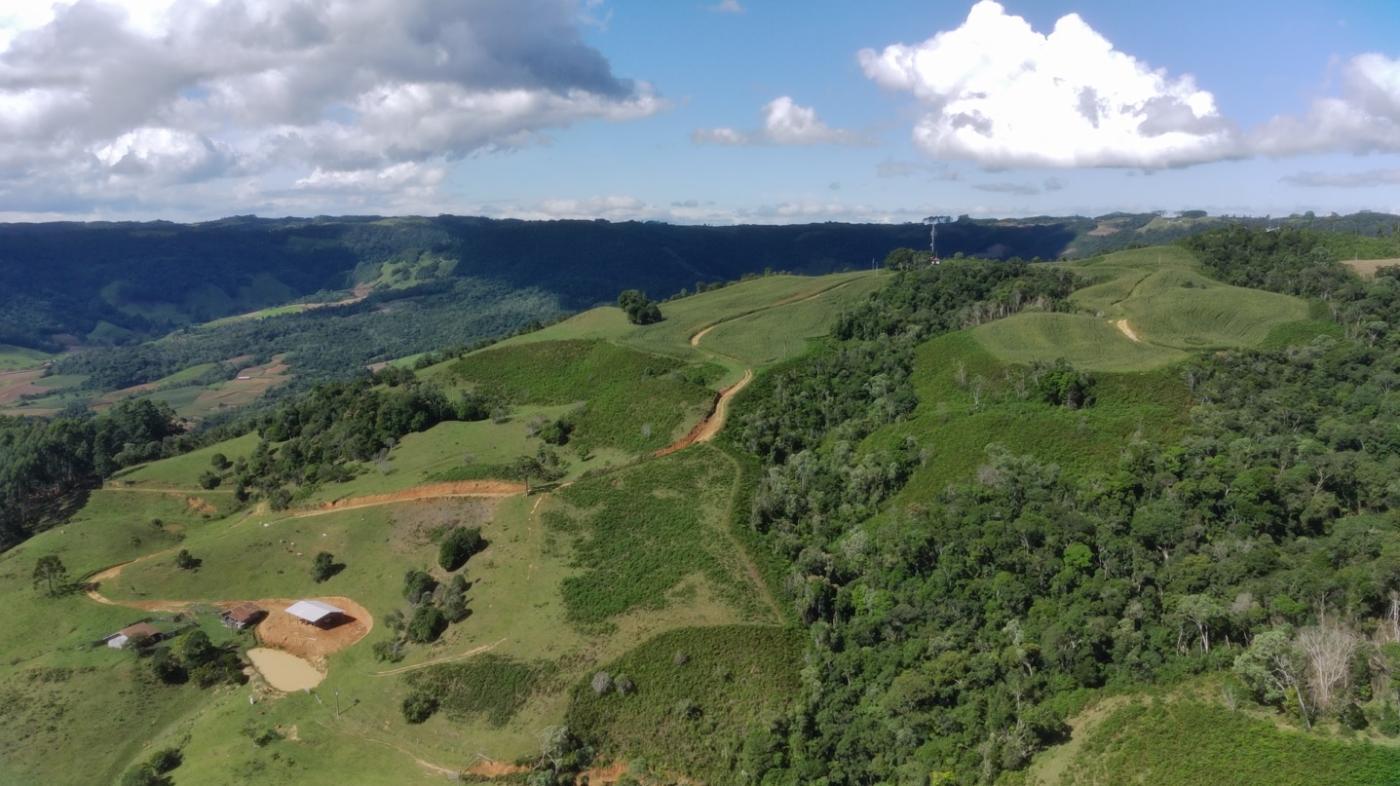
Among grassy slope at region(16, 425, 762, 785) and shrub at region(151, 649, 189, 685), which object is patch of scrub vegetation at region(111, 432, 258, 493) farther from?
shrub at region(151, 649, 189, 685)

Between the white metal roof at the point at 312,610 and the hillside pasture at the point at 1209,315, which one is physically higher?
the hillside pasture at the point at 1209,315

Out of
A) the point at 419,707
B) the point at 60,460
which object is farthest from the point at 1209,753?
the point at 60,460

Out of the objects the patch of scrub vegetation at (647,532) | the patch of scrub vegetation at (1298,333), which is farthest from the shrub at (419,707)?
the patch of scrub vegetation at (1298,333)

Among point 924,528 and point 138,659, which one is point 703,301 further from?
point 138,659

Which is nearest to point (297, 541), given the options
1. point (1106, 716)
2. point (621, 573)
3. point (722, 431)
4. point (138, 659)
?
point (138, 659)

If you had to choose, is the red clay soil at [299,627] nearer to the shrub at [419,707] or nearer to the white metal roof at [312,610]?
the white metal roof at [312,610]

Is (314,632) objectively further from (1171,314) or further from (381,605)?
(1171,314)
